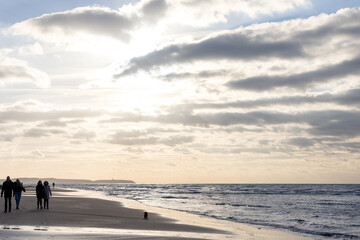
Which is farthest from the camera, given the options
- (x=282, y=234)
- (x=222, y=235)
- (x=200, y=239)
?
(x=282, y=234)

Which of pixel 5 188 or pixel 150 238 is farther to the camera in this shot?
pixel 5 188

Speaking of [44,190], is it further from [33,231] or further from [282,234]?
[282,234]

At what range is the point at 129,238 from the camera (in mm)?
15125

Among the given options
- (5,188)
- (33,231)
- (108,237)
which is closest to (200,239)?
(108,237)

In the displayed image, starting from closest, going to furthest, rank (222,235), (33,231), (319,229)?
(33,231), (222,235), (319,229)

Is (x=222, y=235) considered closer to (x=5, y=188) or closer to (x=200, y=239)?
(x=200, y=239)

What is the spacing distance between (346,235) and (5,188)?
20.1 metres

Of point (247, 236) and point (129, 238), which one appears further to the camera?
point (247, 236)

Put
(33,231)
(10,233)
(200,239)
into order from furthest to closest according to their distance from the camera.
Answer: (200,239), (33,231), (10,233)

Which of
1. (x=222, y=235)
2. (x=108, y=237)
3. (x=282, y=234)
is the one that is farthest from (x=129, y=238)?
(x=282, y=234)

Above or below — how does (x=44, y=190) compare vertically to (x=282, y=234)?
→ above

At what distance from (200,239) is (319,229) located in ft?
34.4

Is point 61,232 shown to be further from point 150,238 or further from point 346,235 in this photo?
point 346,235

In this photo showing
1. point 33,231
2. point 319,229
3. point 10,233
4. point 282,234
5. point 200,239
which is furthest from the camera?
point 319,229
